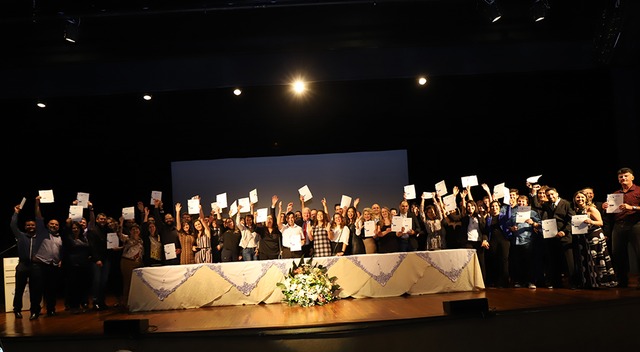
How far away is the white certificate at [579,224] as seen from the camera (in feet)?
20.1

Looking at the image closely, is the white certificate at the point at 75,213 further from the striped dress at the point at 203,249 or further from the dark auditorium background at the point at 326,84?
the dark auditorium background at the point at 326,84

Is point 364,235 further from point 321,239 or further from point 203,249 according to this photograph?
point 203,249

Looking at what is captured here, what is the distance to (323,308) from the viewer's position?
597 centimetres

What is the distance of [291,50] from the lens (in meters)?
8.04

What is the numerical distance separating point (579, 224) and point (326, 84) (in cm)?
408

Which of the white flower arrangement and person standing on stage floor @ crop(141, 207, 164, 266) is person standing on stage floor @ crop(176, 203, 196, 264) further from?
the white flower arrangement

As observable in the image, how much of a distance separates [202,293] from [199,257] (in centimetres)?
107

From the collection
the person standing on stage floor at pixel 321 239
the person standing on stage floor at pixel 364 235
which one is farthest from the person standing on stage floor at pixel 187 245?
the person standing on stage floor at pixel 364 235

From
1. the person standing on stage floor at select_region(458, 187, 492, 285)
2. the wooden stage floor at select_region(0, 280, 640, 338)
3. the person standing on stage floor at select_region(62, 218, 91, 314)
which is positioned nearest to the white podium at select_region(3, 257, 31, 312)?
the wooden stage floor at select_region(0, 280, 640, 338)

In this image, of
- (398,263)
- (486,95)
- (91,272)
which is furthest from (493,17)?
(91,272)

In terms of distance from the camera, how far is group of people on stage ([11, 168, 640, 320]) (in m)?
6.34

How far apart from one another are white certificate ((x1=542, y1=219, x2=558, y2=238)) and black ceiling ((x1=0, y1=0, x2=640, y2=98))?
104 inches

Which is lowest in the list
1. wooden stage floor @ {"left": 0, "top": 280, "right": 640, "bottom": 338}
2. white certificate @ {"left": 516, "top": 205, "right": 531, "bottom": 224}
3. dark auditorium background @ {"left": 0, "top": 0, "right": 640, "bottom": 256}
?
wooden stage floor @ {"left": 0, "top": 280, "right": 640, "bottom": 338}

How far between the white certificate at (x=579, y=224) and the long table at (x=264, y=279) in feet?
5.04
